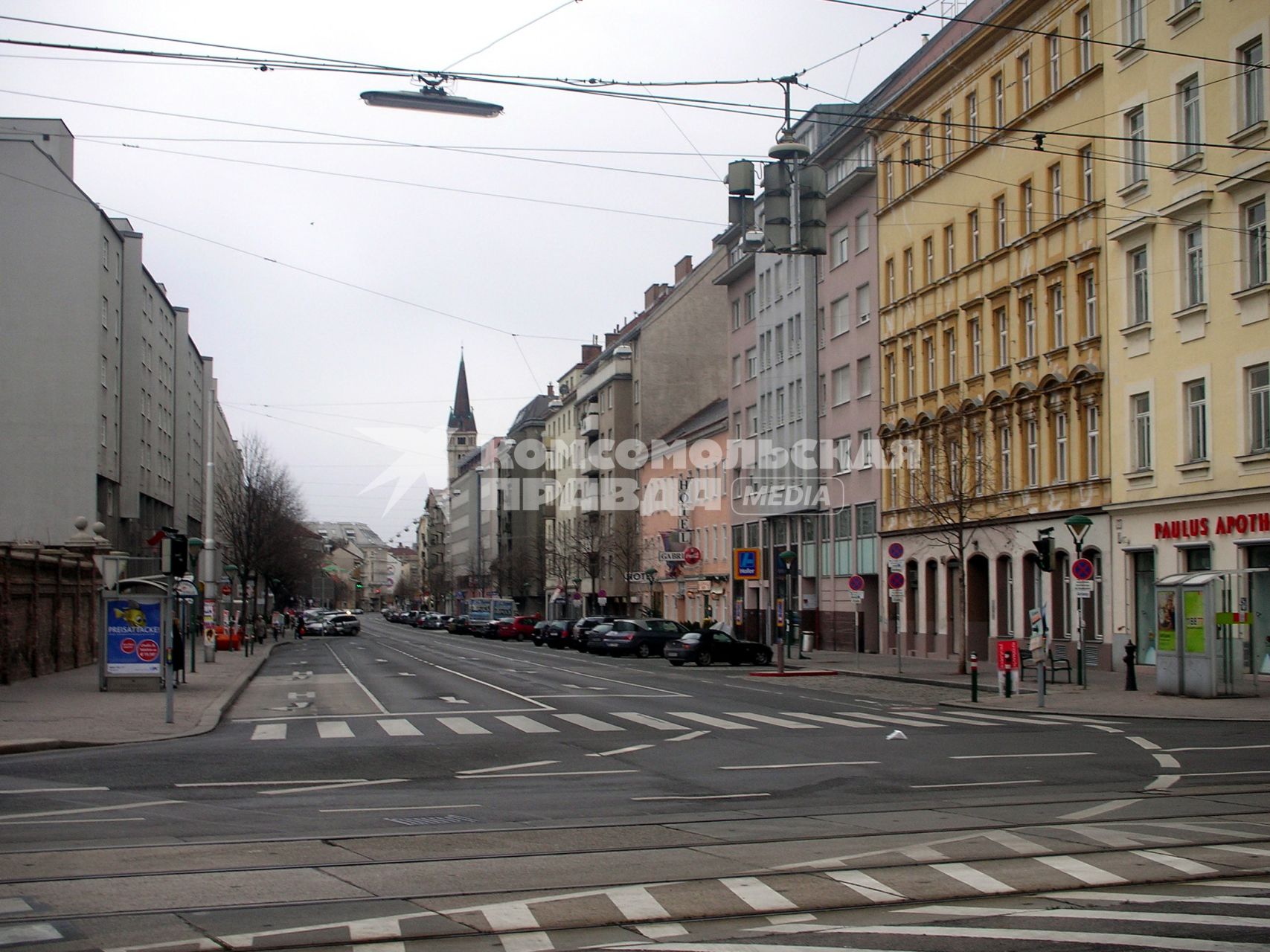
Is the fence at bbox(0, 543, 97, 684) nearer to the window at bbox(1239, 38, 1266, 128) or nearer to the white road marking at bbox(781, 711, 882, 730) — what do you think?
the white road marking at bbox(781, 711, 882, 730)

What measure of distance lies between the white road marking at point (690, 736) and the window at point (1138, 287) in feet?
64.5

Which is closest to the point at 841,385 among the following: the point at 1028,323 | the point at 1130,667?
the point at 1028,323

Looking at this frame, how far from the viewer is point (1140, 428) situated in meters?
35.4


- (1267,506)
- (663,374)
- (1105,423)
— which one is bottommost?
(1267,506)

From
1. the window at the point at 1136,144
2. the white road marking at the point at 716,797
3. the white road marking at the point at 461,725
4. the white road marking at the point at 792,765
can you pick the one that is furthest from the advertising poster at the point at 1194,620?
the white road marking at the point at 716,797

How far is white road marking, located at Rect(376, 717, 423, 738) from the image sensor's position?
20.9m

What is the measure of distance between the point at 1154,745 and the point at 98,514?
4823 cm

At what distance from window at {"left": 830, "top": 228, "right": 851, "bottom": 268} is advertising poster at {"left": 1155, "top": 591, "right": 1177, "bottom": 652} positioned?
30.4 m

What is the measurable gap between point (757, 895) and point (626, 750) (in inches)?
385

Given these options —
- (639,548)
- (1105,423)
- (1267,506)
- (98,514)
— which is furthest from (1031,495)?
(639,548)

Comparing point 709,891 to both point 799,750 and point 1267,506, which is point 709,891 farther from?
point 1267,506

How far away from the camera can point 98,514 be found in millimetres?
57250

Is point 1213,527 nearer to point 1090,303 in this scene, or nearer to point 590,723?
point 1090,303

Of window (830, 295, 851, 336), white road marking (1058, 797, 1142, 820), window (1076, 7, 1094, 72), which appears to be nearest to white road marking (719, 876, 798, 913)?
white road marking (1058, 797, 1142, 820)
